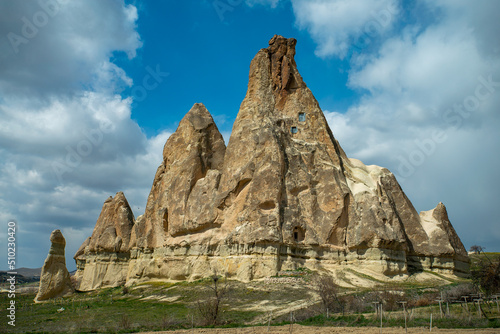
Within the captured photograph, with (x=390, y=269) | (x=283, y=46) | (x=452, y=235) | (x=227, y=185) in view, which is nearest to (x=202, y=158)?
(x=227, y=185)

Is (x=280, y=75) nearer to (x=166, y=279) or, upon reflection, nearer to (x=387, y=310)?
(x=166, y=279)

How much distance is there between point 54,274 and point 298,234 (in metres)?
24.5

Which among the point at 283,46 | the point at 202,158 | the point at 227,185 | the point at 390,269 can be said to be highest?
the point at 283,46

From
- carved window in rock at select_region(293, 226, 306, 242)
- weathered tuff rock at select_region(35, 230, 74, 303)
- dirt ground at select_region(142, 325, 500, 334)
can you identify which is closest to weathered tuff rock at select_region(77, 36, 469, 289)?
carved window in rock at select_region(293, 226, 306, 242)

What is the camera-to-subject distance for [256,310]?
26281 mm

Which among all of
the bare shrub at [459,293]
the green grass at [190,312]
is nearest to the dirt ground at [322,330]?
the green grass at [190,312]

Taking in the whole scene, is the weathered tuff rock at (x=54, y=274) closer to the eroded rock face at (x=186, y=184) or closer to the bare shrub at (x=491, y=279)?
the eroded rock face at (x=186, y=184)

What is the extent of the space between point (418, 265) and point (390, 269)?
5.87 metres

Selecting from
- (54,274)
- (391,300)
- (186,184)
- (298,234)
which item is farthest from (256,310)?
(54,274)

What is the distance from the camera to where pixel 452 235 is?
149ft

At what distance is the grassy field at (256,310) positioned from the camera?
70.5ft

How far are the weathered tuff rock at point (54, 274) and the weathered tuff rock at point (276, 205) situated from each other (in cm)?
702

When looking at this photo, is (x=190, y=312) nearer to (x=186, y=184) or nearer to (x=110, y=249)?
(x=186, y=184)

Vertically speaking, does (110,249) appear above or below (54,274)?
above
